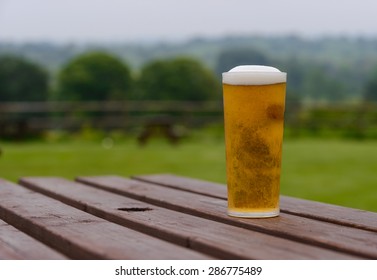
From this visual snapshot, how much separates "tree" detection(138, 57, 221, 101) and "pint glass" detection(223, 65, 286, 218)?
13.8m

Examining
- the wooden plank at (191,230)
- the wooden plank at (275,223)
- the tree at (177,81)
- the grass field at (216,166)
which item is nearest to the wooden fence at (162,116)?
the tree at (177,81)

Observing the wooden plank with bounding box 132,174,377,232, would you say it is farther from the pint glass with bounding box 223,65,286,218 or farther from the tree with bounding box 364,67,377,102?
the tree with bounding box 364,67,377,102

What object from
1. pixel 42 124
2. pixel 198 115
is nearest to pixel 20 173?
pixel 42 124

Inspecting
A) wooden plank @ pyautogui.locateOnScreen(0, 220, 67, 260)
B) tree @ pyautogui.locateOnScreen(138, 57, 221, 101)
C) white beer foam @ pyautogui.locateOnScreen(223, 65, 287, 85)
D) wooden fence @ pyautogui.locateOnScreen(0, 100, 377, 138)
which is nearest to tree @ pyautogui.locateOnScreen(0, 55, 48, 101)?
wooden fence @ pyautogui.locateOnScreen(0, 100, 377, 138)

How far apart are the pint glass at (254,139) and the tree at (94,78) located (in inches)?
557

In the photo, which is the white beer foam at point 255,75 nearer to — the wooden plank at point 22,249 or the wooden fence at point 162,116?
the wooden plank at point 22,249

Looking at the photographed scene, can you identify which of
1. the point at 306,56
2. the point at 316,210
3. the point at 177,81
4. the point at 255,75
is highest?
the point at 255,75

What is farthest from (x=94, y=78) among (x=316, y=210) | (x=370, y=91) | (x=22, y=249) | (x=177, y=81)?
(x=22, y=249)

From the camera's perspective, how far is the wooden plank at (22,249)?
90 cm

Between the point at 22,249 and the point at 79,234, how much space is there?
0.09m

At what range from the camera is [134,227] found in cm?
110

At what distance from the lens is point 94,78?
59.3 feet

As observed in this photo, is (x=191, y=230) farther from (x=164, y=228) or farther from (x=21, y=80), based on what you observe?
(x=21, y=80)
